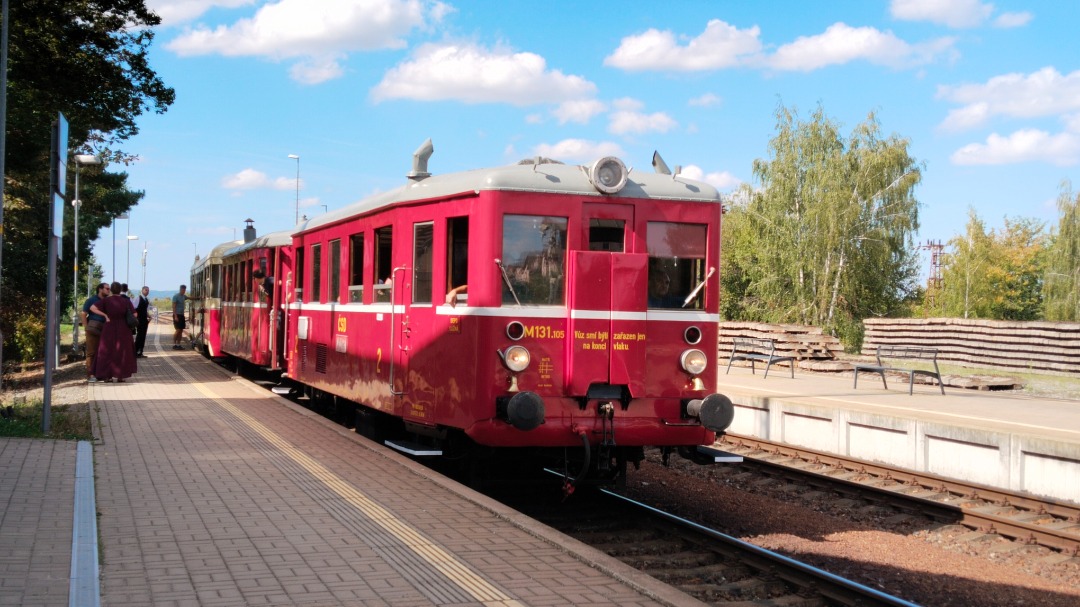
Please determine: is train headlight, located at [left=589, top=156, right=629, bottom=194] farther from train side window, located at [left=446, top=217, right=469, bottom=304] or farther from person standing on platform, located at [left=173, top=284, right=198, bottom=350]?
person standing on platform, located at [left=173, top=284, right=198, bottom=350]

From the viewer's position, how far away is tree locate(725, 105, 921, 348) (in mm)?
41469

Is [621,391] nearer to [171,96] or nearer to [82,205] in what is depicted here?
[171,96]

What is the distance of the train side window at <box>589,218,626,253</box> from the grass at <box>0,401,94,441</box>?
6.32m

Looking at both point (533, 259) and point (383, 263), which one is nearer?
point (533, 259)

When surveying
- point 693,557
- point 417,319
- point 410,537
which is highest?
point 417,319

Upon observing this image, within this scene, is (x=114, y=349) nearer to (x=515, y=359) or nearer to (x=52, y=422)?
(x=52, y=422)

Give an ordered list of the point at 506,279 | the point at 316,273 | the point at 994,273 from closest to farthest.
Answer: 1. the point at 506,279
2. the point at 316,273
3. the point at 994,273

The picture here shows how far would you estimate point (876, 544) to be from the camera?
892 cm

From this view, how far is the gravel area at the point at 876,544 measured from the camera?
24.9ft

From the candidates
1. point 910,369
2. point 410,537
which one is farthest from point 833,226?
point 410,537

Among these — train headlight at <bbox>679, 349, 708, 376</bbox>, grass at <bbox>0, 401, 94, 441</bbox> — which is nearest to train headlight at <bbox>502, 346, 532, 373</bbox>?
train headlight at <bbox>679, 349, 708, 376</bbox>

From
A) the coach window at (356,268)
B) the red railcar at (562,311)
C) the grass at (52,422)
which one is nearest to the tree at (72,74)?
the grass at (52,422)

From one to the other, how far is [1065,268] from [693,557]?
55718 mm

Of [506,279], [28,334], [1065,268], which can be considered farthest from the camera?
[1065,268]
